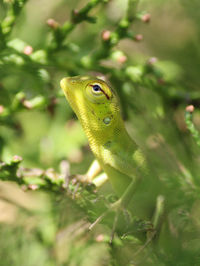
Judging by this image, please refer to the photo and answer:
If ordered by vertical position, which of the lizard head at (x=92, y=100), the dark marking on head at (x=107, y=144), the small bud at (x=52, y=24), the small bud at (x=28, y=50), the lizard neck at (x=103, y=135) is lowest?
the dark marking on head at (x=107, y=144)

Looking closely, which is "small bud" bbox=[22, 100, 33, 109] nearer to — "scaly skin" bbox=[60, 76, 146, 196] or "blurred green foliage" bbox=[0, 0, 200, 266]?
"blurred green foliage" bbox=[0, 0, 200, 266]

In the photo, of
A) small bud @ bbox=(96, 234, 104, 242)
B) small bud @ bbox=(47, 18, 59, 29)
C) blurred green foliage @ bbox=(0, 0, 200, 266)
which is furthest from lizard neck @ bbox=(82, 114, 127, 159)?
small bud @ bbox=(47, 18, 59, 29)

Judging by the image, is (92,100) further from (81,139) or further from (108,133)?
(81,139)

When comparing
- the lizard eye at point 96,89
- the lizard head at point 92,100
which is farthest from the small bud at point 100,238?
the lizard eye at point 96,89

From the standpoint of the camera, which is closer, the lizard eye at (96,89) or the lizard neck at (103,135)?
the lizard eye at (96,89)

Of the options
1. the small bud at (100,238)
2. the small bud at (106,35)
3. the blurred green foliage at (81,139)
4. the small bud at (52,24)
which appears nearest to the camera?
the blurred green foliage at (81,139)

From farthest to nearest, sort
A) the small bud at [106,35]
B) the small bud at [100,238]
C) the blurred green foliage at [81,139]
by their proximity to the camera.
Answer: the small bud at [106,35]
the small bud at [100,238]
the blurred green foliage at [81,139]

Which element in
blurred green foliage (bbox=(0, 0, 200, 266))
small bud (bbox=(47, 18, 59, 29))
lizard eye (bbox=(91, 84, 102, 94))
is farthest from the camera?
small bud (bbox=(47, 18, 59, 29))

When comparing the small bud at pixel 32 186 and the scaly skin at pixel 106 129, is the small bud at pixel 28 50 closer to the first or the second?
the scaly skin at pixel 106 129
